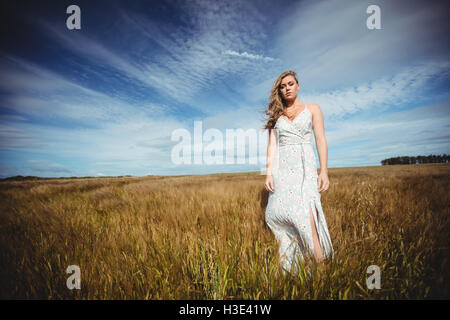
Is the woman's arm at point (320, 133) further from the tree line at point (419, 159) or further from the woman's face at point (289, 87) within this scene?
the tree line at point (419, 159)

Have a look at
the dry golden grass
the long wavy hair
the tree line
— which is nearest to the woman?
the long wavy hair

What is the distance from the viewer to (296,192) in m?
2.06

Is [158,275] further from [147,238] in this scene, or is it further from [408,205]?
[408,205]

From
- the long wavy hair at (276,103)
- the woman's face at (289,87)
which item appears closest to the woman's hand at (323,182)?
the long wavy hair at (276,103)

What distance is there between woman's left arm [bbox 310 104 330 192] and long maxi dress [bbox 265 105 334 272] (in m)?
0.07

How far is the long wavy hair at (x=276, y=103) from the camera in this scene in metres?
2.52

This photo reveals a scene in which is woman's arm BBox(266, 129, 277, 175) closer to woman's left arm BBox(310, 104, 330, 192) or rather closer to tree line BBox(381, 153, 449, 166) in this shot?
woman's left arm BBox(310, 104, 330, 192)

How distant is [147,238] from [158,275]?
781 mm

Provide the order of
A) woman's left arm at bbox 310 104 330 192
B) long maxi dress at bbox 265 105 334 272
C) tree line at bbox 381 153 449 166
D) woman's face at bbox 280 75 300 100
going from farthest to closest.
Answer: tree line at bbox 381 153 449 166 → woman's face at bbox 280 75 300 100 → woman's left arm at bbox 310 104 330 192 → long maxi dress at bbox 265 105 334 272

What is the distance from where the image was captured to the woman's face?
2402 mm

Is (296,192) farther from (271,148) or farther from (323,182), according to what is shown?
(271,148)

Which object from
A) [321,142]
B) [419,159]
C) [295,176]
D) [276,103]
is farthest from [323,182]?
[419,159]

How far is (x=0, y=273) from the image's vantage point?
4.94 ft
